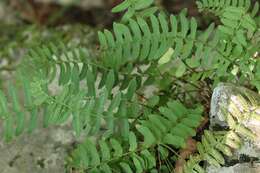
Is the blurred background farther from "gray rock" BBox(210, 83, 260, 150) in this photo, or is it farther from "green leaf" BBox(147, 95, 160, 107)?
"gray rock" BBox(210, 83, 260, 150)

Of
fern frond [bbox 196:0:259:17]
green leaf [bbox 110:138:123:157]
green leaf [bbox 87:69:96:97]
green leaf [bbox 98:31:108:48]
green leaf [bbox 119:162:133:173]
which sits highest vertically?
fern frond [bbox 196:0:259:17]

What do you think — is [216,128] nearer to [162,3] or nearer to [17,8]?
[162,3]

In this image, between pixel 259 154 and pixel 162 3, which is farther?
pixel 162 3

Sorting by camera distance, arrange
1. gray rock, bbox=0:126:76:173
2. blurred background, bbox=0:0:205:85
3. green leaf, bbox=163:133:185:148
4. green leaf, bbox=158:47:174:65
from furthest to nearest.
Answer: blurred background, bbox=0:0:205:85
gray rock, bbox=0:126:76:173
green leaf, bbox=158:47:174:65
green leaf, bbox=163:133:185:148

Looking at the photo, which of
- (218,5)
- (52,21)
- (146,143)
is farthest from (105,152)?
(52,21)

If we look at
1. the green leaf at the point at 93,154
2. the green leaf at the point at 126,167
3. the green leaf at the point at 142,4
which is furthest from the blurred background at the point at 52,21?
the green leaf at the point at 126,167

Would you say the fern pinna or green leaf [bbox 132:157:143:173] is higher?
the fern pinna

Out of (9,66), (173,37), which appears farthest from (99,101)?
(9,66)

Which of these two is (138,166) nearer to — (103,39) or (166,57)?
(166,57)

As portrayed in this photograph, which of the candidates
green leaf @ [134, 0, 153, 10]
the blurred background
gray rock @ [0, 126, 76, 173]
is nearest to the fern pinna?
green leaf @ [134, 0, 153, 10]
